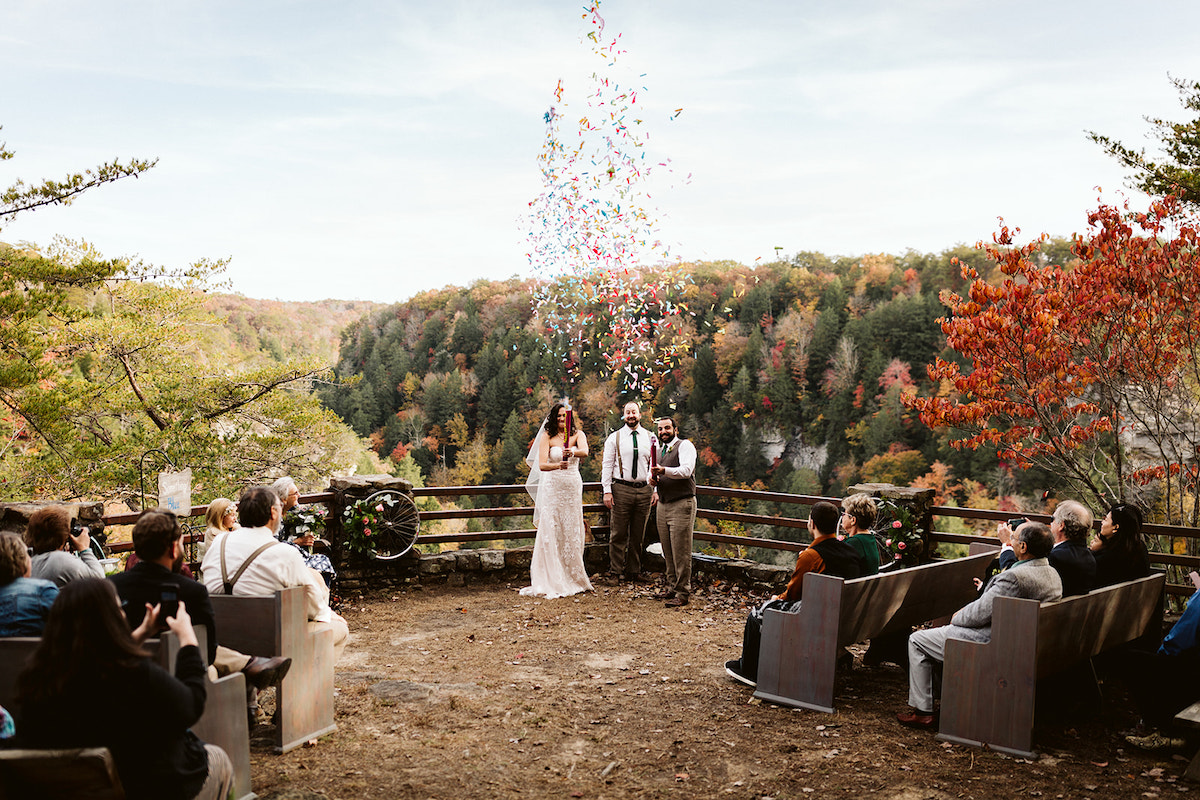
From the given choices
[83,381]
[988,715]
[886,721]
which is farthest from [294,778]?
[83,381]

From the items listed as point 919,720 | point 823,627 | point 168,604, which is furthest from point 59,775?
point 919,720

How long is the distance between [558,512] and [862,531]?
3.33 meters

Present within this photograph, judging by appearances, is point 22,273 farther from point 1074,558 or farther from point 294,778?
point 1074,558

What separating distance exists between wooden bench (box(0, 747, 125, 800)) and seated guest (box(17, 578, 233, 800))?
0.25 feet

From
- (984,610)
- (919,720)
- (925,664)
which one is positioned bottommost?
(919,720)

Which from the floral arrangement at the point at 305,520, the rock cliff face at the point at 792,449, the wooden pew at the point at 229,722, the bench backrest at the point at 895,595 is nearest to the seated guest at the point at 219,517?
the wooden pew at the point at 229,722

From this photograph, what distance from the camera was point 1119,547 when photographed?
4.72m

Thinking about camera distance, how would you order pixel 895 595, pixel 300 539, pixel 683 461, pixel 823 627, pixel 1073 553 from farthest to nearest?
pixel 683 461 → pixel 300 539 → pixel 895 595 → pixel 823 627 → pixel 1073 553

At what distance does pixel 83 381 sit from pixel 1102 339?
13893 mm

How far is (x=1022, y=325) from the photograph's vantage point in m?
7.78

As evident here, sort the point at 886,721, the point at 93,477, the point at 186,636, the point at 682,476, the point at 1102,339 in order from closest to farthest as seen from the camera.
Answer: the point at 186,636 → the point at 886,721 → the point at 682,476 → the point at 1102,339 → the point at 93,477

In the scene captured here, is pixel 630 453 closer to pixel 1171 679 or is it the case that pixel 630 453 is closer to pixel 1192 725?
pixel 1171 679

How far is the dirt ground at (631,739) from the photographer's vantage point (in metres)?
3.63

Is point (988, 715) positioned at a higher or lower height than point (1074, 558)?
lower
